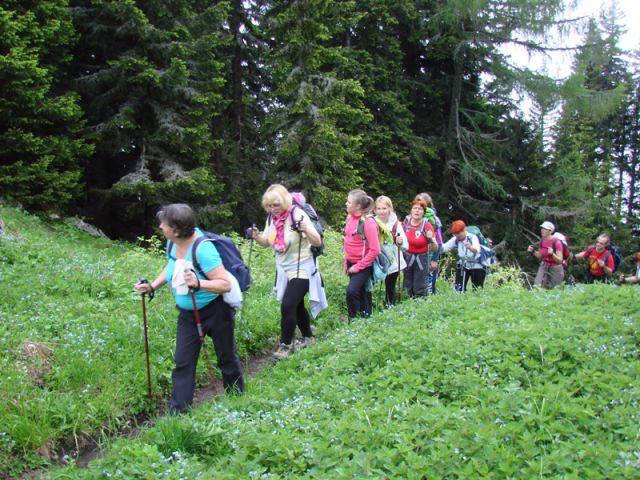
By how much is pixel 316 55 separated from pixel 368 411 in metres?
13.9

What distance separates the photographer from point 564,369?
170 inches

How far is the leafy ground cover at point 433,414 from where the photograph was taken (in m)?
3.03

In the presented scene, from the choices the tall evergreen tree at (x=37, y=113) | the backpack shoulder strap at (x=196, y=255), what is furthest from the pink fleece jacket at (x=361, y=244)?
the tall evergreen tree at (x=37, y=113)

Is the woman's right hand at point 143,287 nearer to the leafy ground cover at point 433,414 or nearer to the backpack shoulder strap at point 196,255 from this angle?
the backpack shoulder strap at point 196,255

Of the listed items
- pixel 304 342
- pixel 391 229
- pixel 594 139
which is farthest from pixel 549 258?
pixel 594 139

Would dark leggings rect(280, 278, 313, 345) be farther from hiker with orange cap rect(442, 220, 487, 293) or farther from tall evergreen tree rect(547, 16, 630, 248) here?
tall evergreen tree rect(547, 16, 630, 248)

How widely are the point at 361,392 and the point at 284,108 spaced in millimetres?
13041

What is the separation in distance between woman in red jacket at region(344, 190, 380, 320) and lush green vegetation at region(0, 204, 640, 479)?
62 cm

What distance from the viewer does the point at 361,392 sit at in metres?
4.29

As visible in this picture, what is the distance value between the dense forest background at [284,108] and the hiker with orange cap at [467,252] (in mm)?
6136

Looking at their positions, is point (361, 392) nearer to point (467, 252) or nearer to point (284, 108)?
point (467, 252)

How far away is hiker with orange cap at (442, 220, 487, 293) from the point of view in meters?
9.69

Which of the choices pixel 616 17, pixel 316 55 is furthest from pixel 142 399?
pixel 616 17

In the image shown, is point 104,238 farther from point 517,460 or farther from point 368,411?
point 517,460
